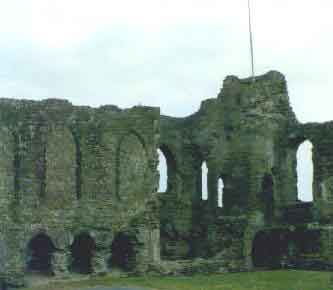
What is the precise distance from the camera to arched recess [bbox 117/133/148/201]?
99.5 ft

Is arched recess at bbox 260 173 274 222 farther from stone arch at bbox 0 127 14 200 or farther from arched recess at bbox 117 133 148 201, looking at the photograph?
stone arch at bbox 0 127 14 200

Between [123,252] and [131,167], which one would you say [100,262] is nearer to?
[123,252]

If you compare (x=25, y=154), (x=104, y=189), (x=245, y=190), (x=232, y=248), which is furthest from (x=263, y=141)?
(x=25, y=154)

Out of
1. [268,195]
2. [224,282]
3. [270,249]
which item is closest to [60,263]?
[224,282]

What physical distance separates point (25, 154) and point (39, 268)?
3887 millimetres

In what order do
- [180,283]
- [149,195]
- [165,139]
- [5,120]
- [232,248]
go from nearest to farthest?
[180,283]
[5,120]
[149,195]
[232,248]
[165,139]

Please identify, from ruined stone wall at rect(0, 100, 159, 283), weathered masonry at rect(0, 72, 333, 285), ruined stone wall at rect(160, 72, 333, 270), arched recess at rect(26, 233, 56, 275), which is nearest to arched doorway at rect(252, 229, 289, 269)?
weathered masonry at rect(0, 72, 333, 285)

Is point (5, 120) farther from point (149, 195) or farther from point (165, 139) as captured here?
point (165, 139)

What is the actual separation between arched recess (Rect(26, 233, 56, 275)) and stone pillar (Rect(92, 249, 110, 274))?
1.56 metres

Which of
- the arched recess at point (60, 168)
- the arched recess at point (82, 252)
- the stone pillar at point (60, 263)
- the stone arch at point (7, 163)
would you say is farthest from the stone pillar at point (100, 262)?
the stone arch at point (7, 163)

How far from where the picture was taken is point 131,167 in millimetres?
30641

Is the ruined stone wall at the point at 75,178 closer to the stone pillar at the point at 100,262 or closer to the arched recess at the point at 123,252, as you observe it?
the stone pillar at the point at 100,262

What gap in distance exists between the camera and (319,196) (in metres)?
33.6

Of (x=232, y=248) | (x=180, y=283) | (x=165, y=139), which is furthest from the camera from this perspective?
(x=165, y=139)
